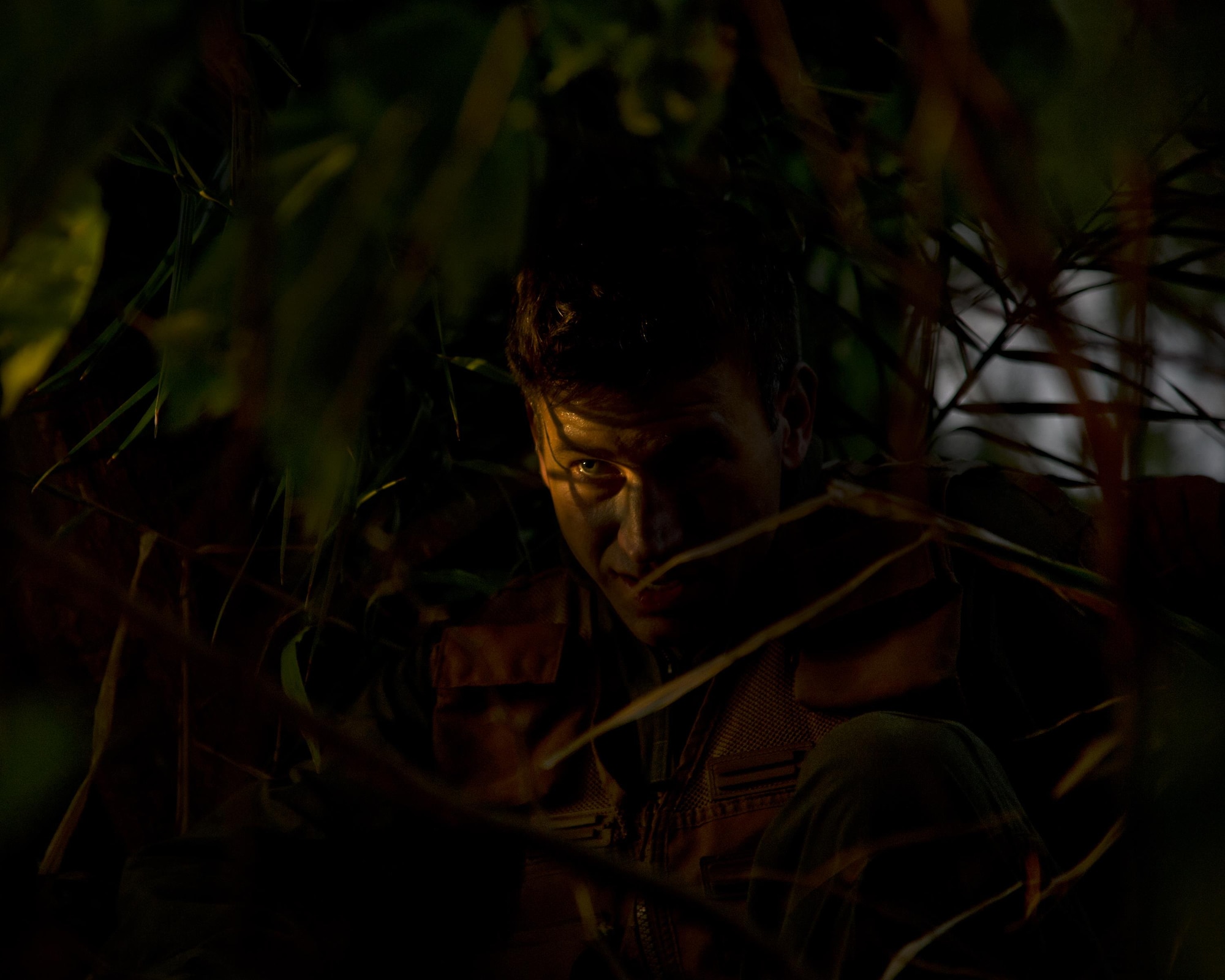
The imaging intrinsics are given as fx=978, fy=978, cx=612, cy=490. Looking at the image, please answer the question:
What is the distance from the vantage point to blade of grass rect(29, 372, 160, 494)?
37.4 inches

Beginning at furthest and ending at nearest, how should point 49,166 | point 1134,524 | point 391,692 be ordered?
point 391,692, point 1134,524, point 49,166

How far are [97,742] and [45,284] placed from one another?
64 centimetres

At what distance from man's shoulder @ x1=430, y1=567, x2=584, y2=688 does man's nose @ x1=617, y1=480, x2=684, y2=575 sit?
204 mm

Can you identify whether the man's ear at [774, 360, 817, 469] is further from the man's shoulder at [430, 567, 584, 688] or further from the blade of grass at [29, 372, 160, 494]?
the blade of grass at [29, 372, 160, 494]

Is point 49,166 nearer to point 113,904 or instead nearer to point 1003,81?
point 1003,81

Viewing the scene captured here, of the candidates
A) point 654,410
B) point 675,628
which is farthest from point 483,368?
point 675,628

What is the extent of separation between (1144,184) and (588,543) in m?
0.72

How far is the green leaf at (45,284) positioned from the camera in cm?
43

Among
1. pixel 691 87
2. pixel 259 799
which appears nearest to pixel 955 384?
pixel 691 87

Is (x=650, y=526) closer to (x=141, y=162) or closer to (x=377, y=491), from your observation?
(x=377, y=491)

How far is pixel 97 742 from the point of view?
36.5 inches

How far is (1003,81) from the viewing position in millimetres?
445

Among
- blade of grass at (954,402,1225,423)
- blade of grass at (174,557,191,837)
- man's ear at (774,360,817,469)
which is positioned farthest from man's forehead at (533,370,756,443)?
blade of grass at (174,557,191,837)

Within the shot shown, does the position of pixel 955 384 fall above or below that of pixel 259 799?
above
